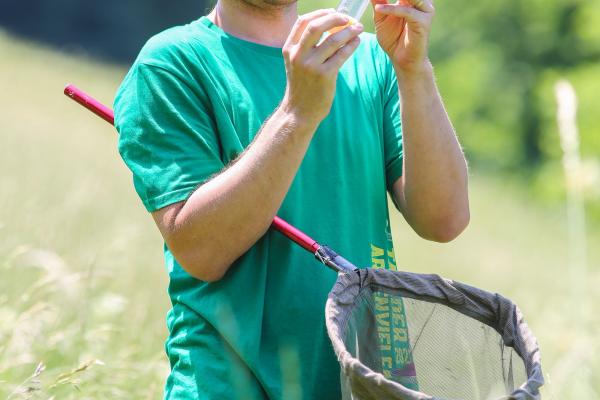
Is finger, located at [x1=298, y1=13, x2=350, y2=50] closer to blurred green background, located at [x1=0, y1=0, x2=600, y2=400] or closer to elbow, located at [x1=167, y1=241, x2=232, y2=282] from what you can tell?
elbow, located at [x1=167, y1=241, x2=232, y2=282]

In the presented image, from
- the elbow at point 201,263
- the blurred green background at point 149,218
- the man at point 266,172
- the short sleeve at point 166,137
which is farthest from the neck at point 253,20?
the blurred green background at point 149,218

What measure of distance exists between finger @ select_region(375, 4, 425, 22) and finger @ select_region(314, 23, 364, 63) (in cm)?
20

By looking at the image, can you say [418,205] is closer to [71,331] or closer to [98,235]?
[71,331]

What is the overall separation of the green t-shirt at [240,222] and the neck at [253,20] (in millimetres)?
47

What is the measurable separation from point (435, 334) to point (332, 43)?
1.91ft

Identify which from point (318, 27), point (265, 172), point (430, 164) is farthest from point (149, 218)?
point (318, 27)

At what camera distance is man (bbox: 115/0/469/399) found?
197 cm

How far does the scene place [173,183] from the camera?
2084 millimetres

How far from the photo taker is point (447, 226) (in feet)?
7.59

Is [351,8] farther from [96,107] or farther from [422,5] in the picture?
[96,107]

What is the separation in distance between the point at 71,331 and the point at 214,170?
1348mm

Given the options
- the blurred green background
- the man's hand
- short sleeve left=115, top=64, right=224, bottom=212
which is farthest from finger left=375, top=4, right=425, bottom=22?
the blurred green background

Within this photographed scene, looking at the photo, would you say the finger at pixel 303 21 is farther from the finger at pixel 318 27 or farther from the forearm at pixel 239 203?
the forearm at pixel 239 203

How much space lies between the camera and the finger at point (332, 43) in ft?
6.24
